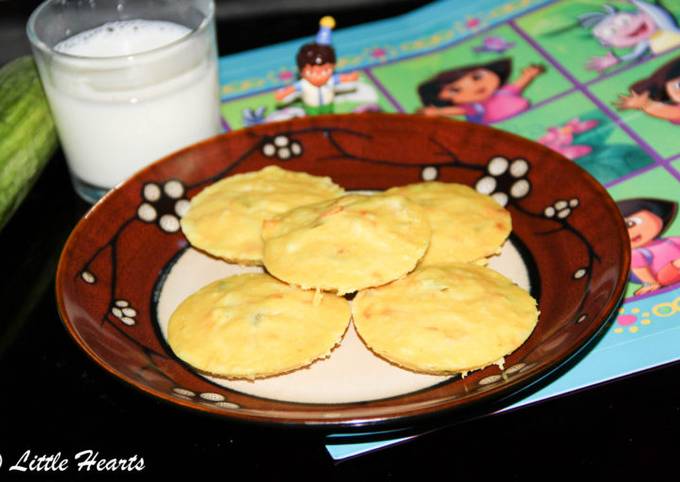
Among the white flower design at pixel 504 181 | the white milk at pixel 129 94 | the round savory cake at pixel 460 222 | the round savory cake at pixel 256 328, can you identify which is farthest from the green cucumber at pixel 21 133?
the white flower design at pixel 504 181

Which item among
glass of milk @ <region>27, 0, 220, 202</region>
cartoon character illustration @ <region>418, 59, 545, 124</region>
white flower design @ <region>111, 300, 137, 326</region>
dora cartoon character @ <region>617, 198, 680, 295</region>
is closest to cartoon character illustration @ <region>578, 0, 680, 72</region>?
cartoon character illustration @ <region>418, 59, 545, 124</region>

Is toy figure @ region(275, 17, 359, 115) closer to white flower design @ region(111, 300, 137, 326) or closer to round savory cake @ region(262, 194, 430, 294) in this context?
round savory cake @ region(262, 194, 430, 294)

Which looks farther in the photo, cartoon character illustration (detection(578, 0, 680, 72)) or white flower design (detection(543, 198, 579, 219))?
cartoon character illustration (detection(578, 0, 680, 72))

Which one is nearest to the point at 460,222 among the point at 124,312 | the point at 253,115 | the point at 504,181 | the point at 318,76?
the point at 504,181

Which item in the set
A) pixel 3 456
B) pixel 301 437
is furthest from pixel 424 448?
pixel 3 456

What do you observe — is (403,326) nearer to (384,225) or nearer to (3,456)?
(384,225)

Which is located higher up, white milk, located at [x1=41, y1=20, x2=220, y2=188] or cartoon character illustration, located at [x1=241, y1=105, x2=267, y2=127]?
white milk, located at [x1=41, y1=20, x2=220, y2=188]
